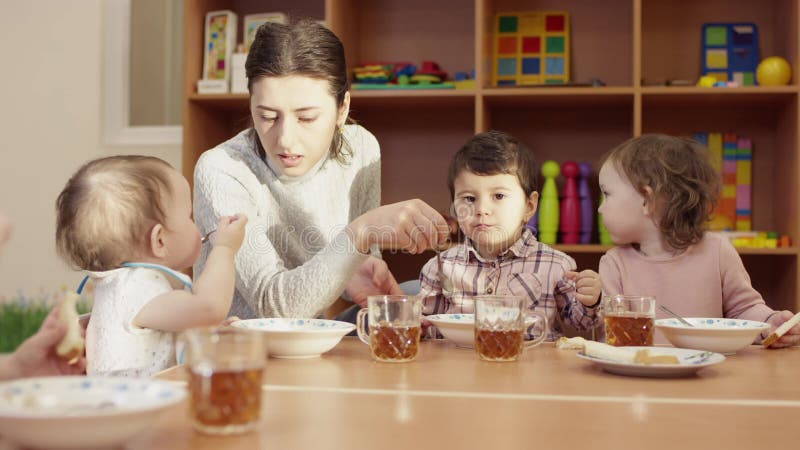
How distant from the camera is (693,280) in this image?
2.00 m

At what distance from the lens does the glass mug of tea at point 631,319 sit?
133 centimetres

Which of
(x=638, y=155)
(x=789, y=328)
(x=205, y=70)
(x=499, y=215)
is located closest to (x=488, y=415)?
(x=789, y=328)

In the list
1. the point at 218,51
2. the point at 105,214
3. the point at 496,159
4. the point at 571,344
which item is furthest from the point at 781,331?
the point at 218,51

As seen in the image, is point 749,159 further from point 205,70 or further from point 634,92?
→ point 205,70

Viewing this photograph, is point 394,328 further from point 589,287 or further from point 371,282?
point 371,282

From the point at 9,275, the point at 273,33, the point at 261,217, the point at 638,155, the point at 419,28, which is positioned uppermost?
the point at 419,28

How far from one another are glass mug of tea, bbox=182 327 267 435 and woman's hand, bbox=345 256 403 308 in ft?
3.57

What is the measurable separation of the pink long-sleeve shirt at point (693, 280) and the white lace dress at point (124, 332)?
3.84ft

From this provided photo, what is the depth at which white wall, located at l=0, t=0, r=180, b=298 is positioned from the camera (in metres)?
3.73

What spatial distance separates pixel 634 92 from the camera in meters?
3.01

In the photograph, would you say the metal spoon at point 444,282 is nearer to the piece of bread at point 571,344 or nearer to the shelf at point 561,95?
the piece of bread at point 571,344

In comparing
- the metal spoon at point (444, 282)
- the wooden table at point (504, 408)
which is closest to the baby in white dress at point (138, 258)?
the wooden table at point (504, 408)

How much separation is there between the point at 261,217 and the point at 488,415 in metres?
1.23

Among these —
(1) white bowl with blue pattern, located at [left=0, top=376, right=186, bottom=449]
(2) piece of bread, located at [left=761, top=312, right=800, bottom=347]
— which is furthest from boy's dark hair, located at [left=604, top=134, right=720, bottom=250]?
(1) white bowl with blue pattern, located at [left=0, top=376, right=186, bottom=449]
